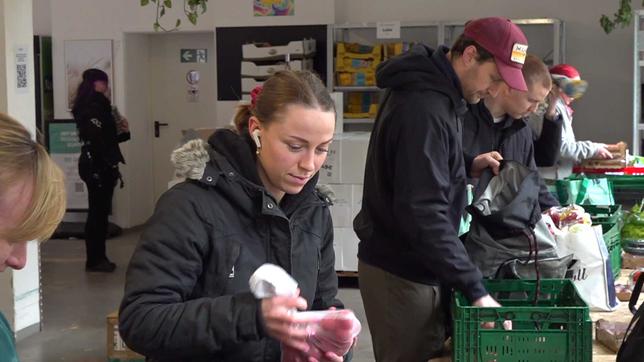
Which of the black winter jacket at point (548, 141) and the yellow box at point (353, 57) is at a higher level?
the yellow box at point (353, 57)

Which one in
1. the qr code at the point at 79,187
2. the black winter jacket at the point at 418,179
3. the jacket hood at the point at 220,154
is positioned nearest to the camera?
the jacket hood at the point at 220,154

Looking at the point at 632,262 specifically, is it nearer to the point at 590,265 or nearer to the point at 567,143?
the point at 590,265

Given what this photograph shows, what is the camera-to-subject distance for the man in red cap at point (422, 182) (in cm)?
270

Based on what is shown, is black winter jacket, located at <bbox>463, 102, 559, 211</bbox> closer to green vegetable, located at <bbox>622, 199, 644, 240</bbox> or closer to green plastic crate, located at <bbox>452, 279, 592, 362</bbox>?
green vegetable, located at <bbox>622, 199, 644, 240</bbox>

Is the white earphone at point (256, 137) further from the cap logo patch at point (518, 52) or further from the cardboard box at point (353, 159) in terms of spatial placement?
the cardboard box at point (353, 159)

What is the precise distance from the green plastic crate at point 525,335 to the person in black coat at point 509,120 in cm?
95

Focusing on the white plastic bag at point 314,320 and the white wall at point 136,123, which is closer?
the white plastic bag at point 314,320

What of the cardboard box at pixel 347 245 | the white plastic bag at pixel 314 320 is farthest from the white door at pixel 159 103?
the white plastic bag at pixel 314 320

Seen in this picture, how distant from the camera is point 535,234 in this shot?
2822mm

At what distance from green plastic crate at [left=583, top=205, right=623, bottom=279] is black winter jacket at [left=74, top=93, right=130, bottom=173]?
195 inches

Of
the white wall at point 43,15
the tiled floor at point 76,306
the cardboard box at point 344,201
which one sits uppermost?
the white wall at point 43,15

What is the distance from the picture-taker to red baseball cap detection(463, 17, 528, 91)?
9.12 ft

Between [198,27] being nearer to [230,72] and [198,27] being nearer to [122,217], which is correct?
[230,72]

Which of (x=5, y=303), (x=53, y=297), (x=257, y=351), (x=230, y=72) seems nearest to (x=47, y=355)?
(x=5, y=303)
